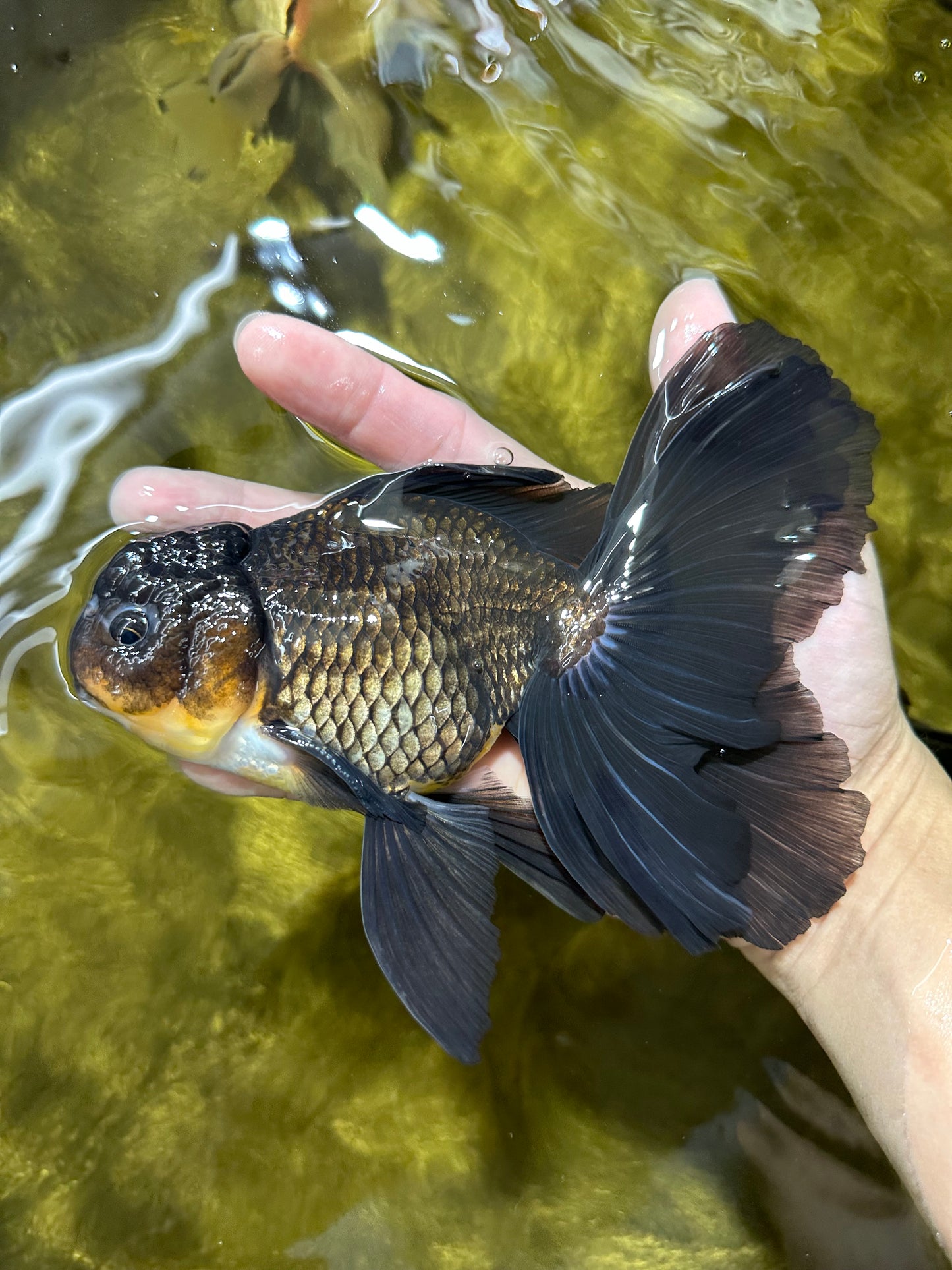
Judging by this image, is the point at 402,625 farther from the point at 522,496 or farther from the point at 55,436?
the point at 55,436

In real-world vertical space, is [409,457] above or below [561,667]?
below

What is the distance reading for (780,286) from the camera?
87.6 inches

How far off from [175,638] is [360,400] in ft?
2.32

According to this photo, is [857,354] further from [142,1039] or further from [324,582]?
[142,1039]

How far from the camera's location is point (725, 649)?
4.27 ft

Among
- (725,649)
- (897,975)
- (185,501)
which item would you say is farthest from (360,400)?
(897,975)

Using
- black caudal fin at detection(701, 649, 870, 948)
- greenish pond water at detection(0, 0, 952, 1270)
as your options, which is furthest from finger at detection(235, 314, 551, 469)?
black caudal fin at detection(701, 649, 870, 948)

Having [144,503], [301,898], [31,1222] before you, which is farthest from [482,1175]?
[144,503]

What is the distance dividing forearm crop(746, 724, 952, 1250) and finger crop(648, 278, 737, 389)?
87 centimetres

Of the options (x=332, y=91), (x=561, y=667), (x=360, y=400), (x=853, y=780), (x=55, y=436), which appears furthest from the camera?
(x=332, y=91)

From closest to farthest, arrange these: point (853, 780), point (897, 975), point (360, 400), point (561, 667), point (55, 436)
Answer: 1. point (561, 667)
2. point (897, 975)
3. point (853, 780)
4. point (360, 400)
5. point (55, 436)

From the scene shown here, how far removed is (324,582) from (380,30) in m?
1.52

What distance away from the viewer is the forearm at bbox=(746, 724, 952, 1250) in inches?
60.5

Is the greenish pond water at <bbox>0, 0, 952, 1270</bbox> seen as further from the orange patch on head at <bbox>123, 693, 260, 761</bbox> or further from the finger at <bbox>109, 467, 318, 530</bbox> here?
the orange patch on head at <bbox>123, 693, 260, 761</bbox>
